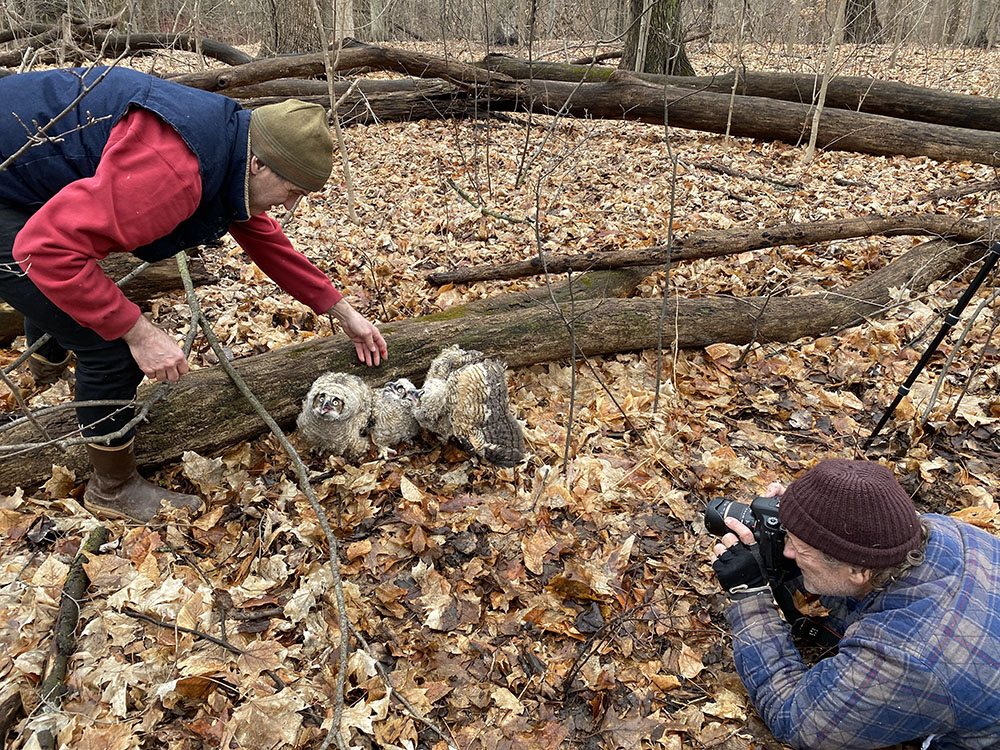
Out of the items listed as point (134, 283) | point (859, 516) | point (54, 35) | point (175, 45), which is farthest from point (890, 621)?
point (54, 35)

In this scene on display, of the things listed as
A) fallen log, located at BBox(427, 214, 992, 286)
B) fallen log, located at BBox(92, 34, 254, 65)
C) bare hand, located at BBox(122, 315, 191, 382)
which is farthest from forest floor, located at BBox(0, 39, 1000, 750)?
fallen log, located at BBox(92, 34, 254, 65)

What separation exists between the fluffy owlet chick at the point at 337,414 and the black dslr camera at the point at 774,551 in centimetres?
193

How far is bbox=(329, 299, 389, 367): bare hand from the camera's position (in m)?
3.50

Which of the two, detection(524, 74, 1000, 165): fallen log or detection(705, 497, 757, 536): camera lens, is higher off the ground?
detection(524, 74, 1000, 165): fallen log

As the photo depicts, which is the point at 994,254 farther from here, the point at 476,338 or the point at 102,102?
the point at 102,102

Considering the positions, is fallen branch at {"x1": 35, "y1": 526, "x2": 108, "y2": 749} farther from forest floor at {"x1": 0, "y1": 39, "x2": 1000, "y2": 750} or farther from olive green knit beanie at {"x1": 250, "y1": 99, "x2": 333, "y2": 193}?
olive green knit beanie at {"x1": 250, "y1": 99, "x2": 333, "y2": 193}

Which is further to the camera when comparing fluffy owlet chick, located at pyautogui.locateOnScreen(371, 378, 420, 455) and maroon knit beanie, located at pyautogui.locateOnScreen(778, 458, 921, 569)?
fluffy owlet chick, located at pyautogui.locateOnScreen(371, 378, 420, 455)

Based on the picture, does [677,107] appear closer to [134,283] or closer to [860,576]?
[134,283]

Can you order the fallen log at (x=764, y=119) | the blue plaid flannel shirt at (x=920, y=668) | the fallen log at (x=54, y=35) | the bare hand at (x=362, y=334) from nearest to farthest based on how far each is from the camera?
the blue plaid flannel shirt at (x=920, y=668) → the bare hand at (x=362, y=334) → the fallen log at (x=764, y=119) → the fallen log at (x=54, y=35)

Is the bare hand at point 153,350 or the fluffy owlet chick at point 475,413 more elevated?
the bare hand at point 153,350

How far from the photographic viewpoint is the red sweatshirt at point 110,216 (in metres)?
2.06

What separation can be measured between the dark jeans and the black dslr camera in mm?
2610

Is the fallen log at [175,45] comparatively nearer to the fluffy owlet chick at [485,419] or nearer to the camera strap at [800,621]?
the fluffy owlet chick at [485,419]

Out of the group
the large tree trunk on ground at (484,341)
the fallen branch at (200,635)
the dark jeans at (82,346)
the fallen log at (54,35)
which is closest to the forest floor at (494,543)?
the fallen branch at (200,635)
